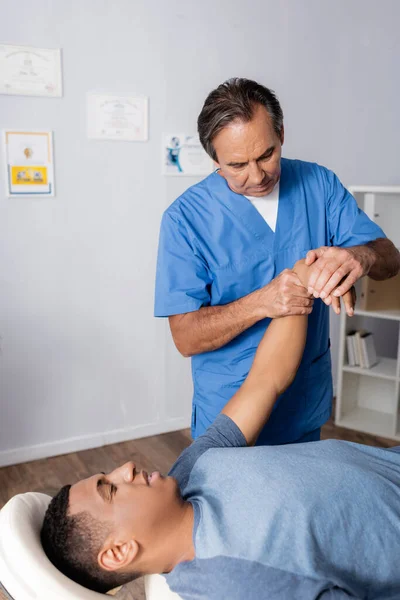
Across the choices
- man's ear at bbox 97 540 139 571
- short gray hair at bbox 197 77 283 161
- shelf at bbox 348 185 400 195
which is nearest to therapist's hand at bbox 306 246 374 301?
short gray hair at bbox 197 77 283 161

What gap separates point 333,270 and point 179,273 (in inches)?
15.7

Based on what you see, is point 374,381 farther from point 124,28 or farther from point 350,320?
point 124,28

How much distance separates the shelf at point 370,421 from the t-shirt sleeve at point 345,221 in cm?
175

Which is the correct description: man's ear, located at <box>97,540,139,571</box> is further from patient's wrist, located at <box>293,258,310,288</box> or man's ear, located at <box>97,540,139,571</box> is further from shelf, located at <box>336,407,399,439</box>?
shelf, located at <box>336,407,399,439</box>

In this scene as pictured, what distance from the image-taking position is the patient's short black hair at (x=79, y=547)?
1.15 meters

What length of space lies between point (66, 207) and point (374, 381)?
1.88m

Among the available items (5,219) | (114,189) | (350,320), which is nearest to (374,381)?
(350,320)

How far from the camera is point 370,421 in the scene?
10.5ft

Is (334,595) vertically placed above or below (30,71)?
below

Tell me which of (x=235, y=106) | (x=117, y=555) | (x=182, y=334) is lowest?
(x=117, y=555)

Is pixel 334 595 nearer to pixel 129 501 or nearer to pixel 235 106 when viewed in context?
pixel 129 501

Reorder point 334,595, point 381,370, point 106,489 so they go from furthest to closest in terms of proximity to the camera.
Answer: point 381,370, point 106,489, point 334,595

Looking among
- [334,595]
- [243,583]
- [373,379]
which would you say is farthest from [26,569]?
[373,379]

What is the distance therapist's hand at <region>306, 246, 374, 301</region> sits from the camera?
1.33 metres
